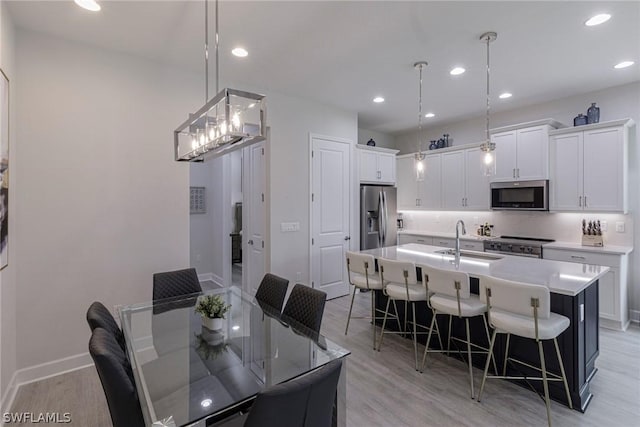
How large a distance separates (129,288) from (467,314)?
10.4 ft

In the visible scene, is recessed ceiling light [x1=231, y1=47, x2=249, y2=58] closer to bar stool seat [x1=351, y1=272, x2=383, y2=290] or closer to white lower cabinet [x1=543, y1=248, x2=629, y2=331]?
bar stool seat [x1=351, y1=272, x2=383, y2=290]

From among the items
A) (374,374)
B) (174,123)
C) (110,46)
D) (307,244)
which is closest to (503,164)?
(307,244)

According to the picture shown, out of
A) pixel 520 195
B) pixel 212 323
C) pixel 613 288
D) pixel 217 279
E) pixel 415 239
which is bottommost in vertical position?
pixel 217 279

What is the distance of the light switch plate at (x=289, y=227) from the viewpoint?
432 cm

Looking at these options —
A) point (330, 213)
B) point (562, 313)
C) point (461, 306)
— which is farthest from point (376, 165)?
point (562, 313)

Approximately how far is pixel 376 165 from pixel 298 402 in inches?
184

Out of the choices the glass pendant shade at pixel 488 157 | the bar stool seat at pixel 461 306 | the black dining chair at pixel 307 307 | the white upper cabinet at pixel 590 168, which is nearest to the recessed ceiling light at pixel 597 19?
the glass pendant shade at pixel 488 157

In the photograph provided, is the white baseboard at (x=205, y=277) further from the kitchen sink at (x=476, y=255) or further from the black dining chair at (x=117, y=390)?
the black dining chair at (x=117, y=390)

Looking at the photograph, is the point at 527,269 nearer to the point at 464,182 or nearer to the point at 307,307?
the point at 307,307

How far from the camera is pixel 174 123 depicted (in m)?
3.38

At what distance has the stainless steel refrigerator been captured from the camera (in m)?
5.20

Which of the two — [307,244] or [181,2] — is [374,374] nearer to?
[307,244]

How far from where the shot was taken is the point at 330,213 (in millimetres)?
4852

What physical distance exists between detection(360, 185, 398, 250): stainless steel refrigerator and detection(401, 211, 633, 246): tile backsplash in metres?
1.09
